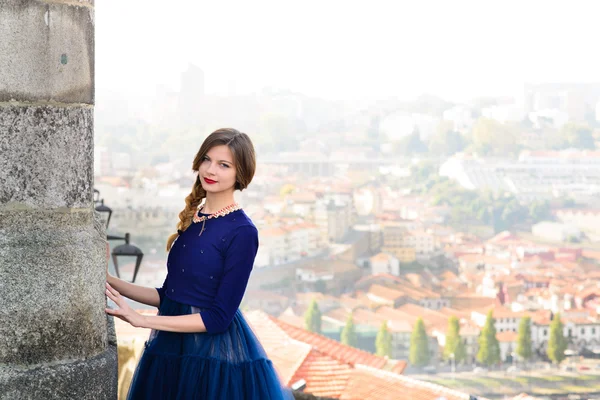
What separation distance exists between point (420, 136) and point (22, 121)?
5211 cm

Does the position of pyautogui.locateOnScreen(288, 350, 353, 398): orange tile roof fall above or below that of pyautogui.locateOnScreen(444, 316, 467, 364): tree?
above

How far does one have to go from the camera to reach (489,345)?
4147 cm

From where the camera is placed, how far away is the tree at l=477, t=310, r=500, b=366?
135 ft

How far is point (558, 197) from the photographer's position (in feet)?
160

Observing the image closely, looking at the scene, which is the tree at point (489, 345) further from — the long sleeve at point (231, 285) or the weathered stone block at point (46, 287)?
the weathered stone block at point (46, 287)

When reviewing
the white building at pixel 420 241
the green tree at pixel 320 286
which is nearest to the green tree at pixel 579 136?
the white building at pixel 420 241

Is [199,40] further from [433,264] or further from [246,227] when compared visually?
[246,227]

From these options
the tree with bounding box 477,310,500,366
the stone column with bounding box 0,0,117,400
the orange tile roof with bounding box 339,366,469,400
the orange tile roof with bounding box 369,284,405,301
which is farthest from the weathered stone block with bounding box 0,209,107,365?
the orange tile roof with bounding box 369,284,405,301

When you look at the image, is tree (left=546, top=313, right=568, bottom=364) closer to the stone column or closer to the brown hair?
the brown hair

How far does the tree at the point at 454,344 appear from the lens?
41219 mm

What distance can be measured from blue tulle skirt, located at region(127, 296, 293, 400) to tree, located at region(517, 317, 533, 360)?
41.4 meters

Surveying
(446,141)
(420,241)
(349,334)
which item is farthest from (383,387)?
(446,141)

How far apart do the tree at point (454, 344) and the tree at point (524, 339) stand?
8.38 feet

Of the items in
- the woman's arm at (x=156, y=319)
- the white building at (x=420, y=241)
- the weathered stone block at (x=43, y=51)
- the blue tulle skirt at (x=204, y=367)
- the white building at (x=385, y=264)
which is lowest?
the white building at (x=385, y=264)
